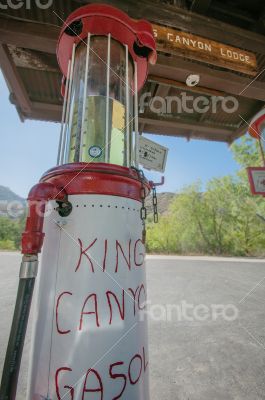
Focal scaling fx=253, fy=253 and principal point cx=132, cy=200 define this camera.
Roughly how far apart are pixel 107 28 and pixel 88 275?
177cm

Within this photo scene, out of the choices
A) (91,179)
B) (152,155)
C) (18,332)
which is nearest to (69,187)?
(91,179)

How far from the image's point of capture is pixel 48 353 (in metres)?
1.26

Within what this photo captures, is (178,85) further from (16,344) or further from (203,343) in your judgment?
(16,344)

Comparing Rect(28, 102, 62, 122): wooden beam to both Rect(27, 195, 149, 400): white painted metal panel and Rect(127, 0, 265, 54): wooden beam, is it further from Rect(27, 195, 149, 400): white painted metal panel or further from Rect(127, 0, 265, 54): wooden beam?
Rect(27, 195, 149, 400): white painted metal panel

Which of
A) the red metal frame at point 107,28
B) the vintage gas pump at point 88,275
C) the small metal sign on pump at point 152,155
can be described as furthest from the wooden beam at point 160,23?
the vintage gas pump at point 88,275

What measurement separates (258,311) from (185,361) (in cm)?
199

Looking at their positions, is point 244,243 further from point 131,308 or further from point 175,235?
point 131,308

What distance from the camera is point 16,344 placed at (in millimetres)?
1182

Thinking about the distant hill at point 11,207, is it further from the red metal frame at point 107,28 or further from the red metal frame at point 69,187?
the red metal frame at point 107,28

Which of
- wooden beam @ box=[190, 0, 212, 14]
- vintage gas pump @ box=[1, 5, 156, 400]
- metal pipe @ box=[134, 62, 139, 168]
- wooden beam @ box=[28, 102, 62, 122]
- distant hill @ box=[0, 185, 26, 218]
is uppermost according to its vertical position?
wooden beam @ box=[190, 0, 212, 14]

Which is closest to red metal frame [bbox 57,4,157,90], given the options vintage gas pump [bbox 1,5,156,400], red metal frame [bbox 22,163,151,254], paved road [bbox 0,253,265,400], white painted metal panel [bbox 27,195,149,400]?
vintage gas pump [bbox 1,5,156,400]

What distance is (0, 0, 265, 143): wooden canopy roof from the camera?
110 inches

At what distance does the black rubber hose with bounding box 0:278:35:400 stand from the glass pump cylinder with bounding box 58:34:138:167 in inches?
31.9

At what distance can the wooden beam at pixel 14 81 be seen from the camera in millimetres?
2988
